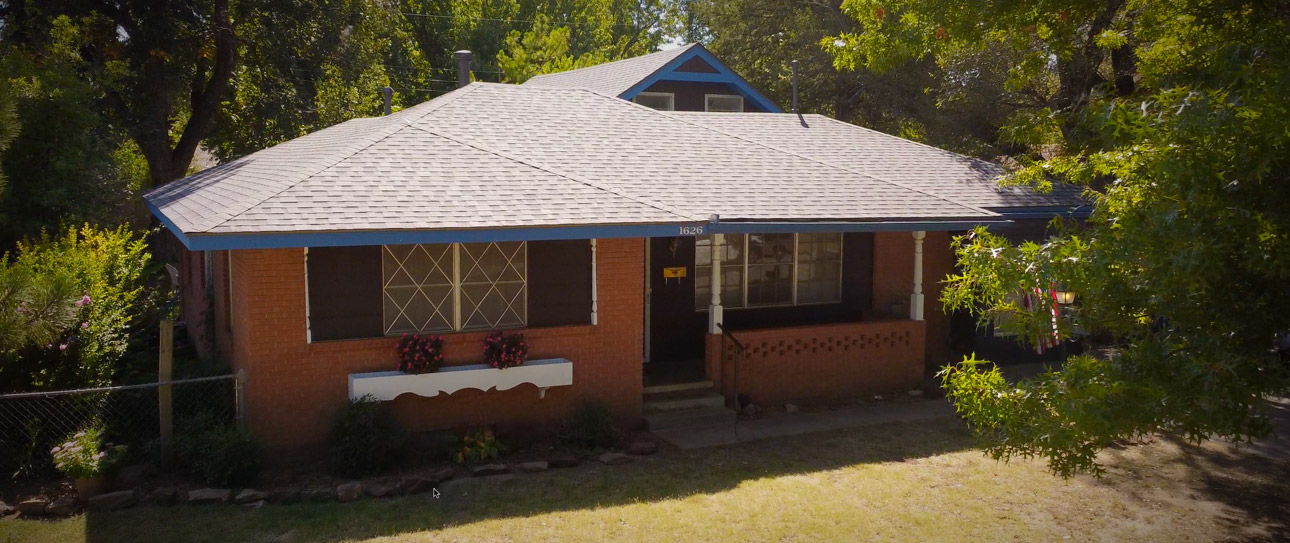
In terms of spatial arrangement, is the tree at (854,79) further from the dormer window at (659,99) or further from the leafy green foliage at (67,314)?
the leafy green foliage at (67,314)

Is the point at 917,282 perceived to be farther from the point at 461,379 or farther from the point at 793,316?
the point at 461,379

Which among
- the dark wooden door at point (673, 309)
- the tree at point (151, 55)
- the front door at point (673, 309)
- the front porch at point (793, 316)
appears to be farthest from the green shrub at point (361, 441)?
Answer: the tree at point (151, 55)

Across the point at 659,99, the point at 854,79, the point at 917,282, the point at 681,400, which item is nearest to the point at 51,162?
the point at 681,400

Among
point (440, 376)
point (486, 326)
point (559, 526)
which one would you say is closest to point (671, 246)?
point (486, 326)

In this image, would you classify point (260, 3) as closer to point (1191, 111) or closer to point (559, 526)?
point (559, 526)

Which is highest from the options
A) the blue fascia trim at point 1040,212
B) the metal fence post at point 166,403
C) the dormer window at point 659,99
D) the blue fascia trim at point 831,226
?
the dormer window at point 659,99

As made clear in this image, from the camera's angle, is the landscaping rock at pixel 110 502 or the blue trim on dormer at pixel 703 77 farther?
the blue trim on dormer at pixel 703 77

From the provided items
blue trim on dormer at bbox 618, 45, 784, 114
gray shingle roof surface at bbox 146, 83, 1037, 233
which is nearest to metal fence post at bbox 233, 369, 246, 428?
gray shingle roof surface at bbox 146, 83, 1037, 233
